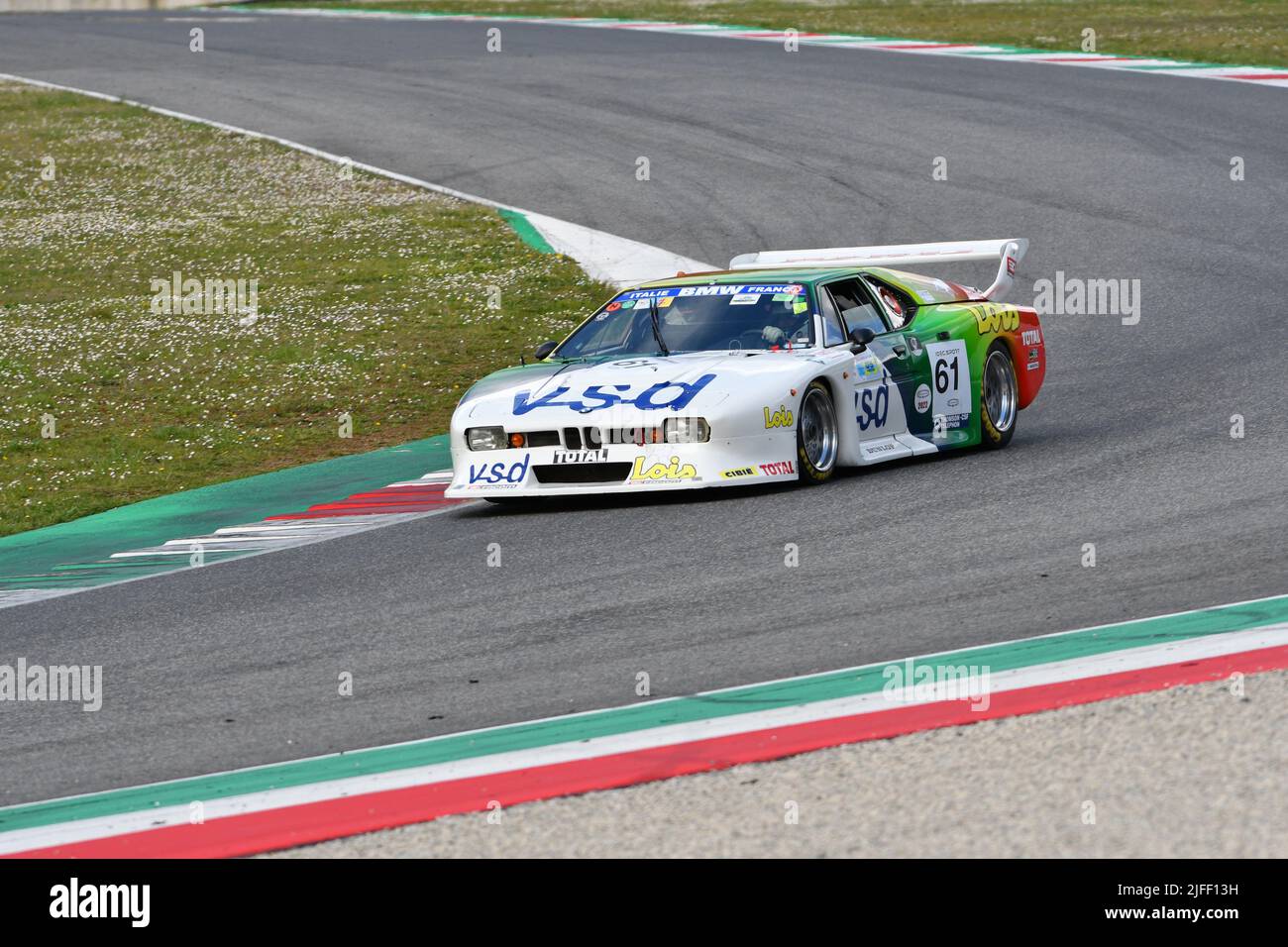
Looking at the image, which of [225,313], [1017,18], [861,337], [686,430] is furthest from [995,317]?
[1017,18]

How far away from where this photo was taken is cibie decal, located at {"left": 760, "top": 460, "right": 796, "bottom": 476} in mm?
9141

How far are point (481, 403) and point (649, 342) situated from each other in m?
1.00

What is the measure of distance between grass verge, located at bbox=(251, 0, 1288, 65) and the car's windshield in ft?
55.6

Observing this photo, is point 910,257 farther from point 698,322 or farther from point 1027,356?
point 698,322

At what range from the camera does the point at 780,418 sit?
916 cm

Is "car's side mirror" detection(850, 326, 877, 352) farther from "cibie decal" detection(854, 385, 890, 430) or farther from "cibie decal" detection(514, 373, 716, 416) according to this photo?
"cibie decal" detection(514, 373, 716, 416)

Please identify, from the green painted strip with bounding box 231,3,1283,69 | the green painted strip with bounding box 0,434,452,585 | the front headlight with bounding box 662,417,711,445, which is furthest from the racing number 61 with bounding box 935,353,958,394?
the green painted strip with bounding box 231,3,1283,69

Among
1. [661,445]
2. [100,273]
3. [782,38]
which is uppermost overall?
[782,38]

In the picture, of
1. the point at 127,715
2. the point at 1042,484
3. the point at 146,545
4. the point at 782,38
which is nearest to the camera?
the point at 127,715

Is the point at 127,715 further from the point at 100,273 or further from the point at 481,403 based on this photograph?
the point at 100,273

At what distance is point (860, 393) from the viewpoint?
978 cm

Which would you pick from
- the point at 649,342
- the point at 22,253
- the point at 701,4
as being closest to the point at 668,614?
the point at 649,342

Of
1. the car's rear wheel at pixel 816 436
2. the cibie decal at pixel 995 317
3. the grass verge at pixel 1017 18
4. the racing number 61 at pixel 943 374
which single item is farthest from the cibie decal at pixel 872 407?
the grass verge at pixel 1017 18

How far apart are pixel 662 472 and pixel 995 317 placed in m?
2.98
